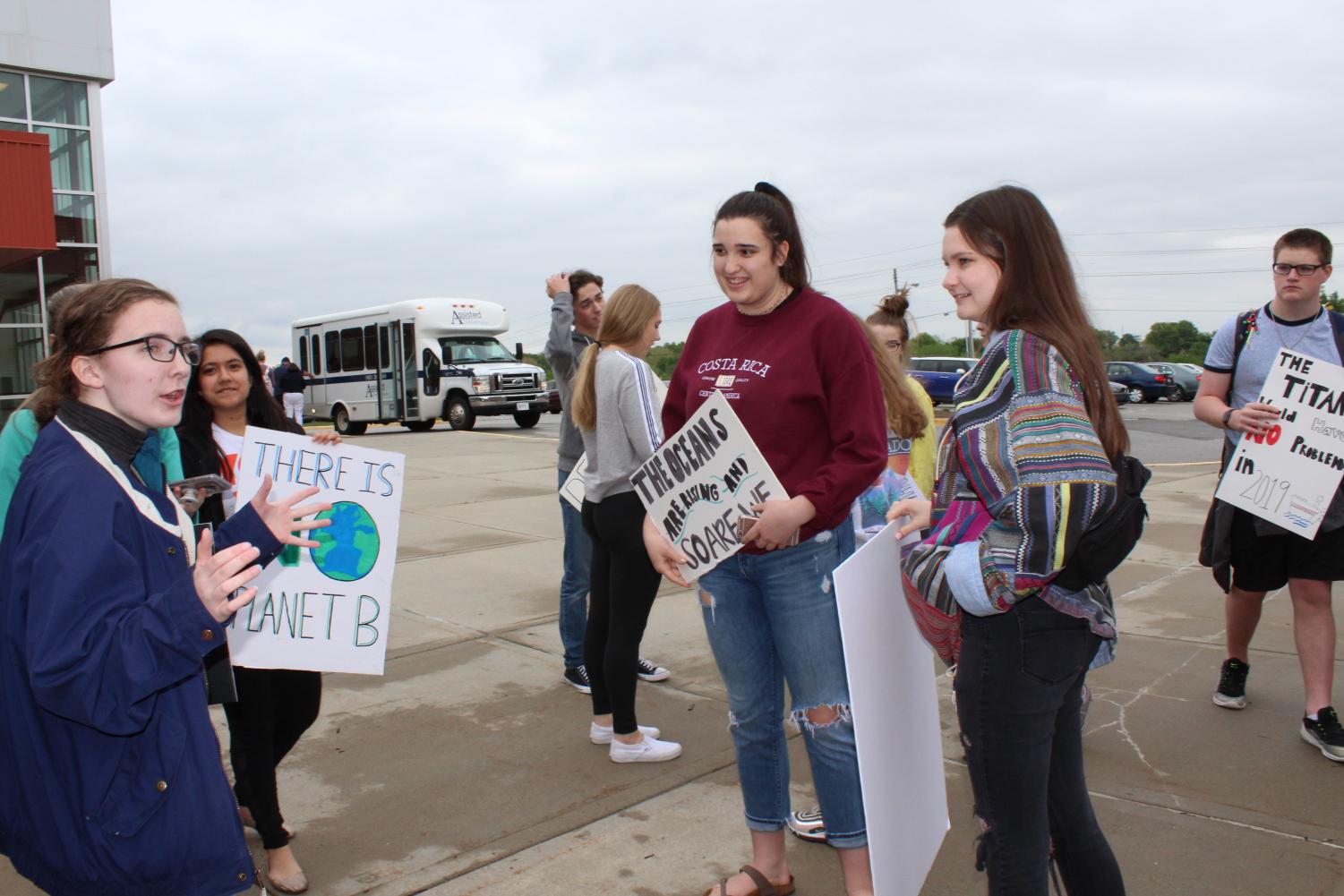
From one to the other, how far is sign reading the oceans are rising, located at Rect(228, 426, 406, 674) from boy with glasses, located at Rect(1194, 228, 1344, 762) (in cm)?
332

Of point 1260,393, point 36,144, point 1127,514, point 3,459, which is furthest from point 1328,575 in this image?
point 36,144

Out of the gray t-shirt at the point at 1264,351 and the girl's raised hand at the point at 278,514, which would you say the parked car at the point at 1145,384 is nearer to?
the gray t-shirt at the point at 1264,351

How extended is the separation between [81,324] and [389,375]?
75.5 ft

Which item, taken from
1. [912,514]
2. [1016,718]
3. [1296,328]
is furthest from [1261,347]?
[1016,718]

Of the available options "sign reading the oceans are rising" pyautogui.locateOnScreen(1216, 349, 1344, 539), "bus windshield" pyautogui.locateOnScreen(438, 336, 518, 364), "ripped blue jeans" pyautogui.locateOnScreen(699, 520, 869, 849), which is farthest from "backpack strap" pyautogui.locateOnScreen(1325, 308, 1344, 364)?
"bus windshield" pyautogui.locateOnScreen(438, 336, 518, 364)

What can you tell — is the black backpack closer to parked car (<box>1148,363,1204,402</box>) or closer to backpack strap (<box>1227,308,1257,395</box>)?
backpack strap (<box>1227,308,1257,395</box>)

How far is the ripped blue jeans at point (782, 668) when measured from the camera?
2.78 m

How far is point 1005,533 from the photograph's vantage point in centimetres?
207

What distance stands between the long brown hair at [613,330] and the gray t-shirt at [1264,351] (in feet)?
7.47

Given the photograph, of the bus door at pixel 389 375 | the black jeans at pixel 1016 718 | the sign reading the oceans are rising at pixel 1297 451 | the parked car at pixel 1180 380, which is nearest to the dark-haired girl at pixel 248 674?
the black jeans at pixel 1016 718

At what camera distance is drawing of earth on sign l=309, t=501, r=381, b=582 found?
325 cm

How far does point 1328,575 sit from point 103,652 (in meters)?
4.13

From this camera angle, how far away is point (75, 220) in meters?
17.5

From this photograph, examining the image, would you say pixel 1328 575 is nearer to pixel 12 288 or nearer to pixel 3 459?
pixel 3 459
